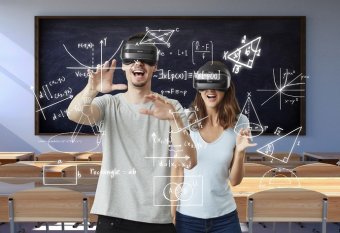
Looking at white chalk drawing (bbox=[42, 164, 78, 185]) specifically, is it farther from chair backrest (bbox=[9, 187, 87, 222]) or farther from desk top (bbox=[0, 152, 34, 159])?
desk top (bbox=[0, 152, 34, 159])

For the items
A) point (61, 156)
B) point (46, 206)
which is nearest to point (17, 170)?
point (46, 206)

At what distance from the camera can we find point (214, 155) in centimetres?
124

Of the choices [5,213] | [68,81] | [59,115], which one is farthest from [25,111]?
[5,213]

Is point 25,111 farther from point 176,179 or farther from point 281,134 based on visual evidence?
point 281,134

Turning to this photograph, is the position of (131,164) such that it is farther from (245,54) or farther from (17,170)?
(17,170)

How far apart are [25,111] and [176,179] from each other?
0.54 m

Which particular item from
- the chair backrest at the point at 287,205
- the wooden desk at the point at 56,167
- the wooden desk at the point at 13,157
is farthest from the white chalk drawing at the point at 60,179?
the chair backrest at the point at 287,205

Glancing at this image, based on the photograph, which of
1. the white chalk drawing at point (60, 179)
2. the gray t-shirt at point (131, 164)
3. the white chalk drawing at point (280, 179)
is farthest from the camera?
the white chalk drawing at point (280, 179)

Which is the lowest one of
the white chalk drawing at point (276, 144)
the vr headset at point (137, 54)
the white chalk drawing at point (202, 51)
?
the white chalk drawing at point (276, 144)

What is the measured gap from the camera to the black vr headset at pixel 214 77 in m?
1.16

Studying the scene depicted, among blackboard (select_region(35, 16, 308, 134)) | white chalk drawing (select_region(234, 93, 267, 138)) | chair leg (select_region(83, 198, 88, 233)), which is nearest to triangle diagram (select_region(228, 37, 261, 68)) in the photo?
blackboard (select_region(35, 16, 308, 134))

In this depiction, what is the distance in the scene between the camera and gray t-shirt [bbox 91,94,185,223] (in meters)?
1.17

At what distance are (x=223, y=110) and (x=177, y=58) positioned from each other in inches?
10.8

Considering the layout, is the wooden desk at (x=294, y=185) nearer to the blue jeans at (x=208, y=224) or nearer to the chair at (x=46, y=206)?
the blue jeans at (x=208, y=224)
